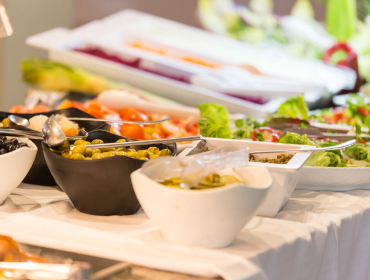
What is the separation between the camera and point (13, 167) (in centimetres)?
101

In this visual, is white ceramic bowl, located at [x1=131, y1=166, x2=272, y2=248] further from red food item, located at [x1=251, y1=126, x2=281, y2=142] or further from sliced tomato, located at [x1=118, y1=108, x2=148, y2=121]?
sliced tomato, located at [x1=118, y1=108, x2=148, y2=121]

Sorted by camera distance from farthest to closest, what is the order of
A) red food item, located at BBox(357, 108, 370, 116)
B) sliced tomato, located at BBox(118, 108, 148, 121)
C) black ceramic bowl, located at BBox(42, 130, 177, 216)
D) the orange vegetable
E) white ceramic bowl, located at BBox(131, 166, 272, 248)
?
1. red food item, located at BBox(357, 108, 370, 116)
2. sliced tomato, located at BBox(118, 108, 148, 121)
3. the orange vegetable
4. black ceramic bowl, located at BBox(42, 130, 177, 216)
5. white ceramic bowl, located at BBox(131, 166, 272, 248)

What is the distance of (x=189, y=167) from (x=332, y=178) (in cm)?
57

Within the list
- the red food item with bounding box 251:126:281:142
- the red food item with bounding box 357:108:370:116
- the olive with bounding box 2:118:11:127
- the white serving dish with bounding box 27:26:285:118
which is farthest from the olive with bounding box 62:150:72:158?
the white serving dish with bounding box 27:26:285:118

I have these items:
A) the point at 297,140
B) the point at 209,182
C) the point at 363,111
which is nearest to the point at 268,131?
the point at 297,140

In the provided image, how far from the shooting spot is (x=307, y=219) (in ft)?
3.40

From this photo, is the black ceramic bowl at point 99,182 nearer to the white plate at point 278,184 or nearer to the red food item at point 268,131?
the white plate at point 278,184

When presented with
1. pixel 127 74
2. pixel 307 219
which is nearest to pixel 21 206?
pixel 307 219

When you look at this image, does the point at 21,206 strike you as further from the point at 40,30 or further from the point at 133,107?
the point at 40,30

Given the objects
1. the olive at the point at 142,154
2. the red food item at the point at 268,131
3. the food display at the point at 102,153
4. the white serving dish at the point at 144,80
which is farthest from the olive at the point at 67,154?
the white serving dish at the point at 144,80

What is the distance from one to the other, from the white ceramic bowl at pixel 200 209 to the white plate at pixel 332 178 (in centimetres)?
44

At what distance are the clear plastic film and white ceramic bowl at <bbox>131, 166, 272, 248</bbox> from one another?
0.02 metres

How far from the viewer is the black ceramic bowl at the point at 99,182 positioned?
0.96 meters

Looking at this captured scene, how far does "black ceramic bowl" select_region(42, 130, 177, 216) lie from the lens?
0.96 m
